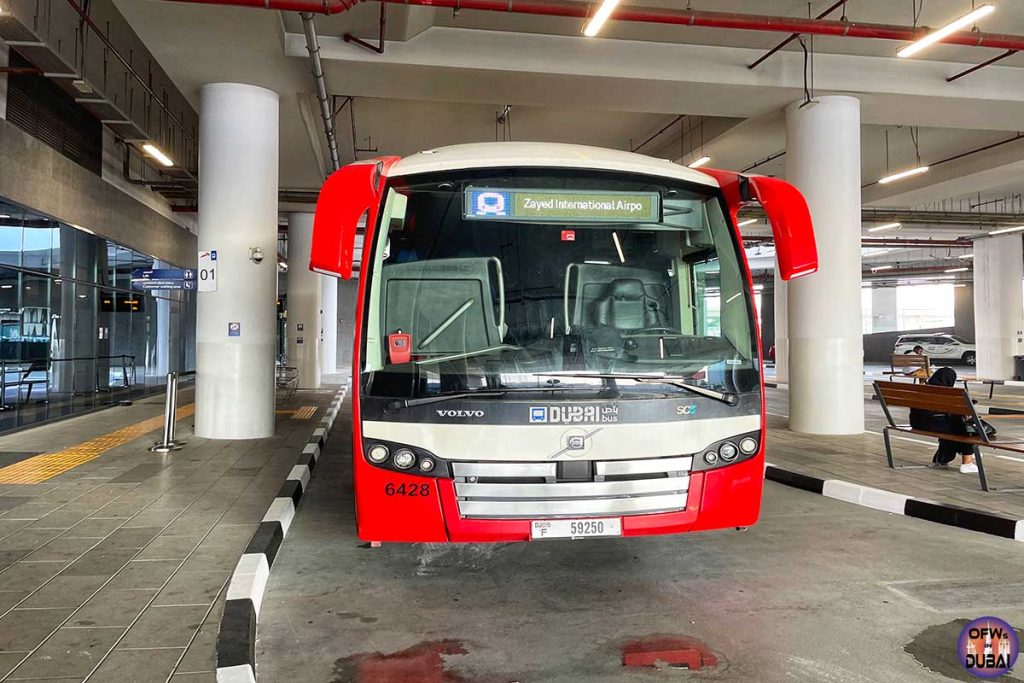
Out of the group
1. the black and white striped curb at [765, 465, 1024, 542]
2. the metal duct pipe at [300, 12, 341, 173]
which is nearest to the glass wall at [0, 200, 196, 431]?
the metal duct pipe at [300, 12, 341, 173]

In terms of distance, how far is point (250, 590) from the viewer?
3793 mm

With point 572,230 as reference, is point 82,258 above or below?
above

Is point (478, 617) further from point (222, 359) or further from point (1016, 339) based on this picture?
point (1016, 339)

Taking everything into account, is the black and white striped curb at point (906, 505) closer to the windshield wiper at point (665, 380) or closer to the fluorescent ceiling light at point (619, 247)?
the windshield wiper at point (665, 380)

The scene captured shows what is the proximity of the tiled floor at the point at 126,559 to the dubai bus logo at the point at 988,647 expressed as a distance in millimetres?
3464

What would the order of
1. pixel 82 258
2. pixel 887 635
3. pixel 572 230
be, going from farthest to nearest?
pixel 82 258, pixel 572 230, pixel 887 635

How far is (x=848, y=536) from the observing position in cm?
534

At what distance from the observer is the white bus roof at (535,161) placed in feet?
13.1

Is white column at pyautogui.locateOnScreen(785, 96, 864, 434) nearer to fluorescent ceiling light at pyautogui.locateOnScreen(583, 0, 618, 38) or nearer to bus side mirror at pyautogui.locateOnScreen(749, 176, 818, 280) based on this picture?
fluorescent ceiling light at pyautogui.locateOnScreen(583, 0, 618, 38)

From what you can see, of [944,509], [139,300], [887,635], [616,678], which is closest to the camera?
[616,678]

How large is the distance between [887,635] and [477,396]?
2.44 m

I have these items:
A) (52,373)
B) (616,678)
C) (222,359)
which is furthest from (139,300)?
(616,678)

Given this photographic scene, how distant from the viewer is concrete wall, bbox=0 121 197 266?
978 cm

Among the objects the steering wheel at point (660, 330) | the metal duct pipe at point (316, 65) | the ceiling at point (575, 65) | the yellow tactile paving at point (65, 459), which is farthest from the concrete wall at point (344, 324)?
the steering wheel at point (660, 330)
